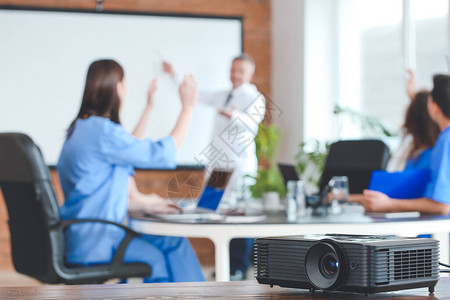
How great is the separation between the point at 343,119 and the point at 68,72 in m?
2.42

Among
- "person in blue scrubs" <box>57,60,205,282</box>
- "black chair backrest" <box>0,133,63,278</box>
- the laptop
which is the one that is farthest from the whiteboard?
"black chair backrest" <box>0,133,63,278</box>

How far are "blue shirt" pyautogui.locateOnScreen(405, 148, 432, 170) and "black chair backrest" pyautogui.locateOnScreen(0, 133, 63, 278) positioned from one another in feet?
5.56

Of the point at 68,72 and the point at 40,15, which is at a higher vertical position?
the point at 40,15

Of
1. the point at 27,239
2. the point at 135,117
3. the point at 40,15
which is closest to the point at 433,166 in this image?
the point at 27,239

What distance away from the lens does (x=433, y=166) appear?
3178 mm

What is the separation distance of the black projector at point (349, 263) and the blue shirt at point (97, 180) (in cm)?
207

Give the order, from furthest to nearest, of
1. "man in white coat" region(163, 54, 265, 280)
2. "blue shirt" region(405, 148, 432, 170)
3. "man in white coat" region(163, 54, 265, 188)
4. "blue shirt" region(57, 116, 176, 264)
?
"man in white coat" region(163, 54, 265, 280) < "man in white coat" region(163, 54, 265, 188) < "blue shirt" region(405, 148, 432, 170) < "blue shirt" region(57, 116, 176, 264)

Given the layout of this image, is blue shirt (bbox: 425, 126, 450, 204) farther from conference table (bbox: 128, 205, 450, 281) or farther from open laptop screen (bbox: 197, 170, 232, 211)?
open laptop screen (bbox: 197, 170, 232, 211)

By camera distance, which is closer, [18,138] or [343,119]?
[18,138]

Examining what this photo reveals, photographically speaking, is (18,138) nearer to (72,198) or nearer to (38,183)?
(38,183)

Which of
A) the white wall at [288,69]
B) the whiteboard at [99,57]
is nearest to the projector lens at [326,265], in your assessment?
the white wall at [288,69]

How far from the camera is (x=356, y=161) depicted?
410 cm

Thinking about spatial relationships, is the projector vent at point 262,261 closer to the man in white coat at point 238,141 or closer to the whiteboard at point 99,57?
the man in white coat at point 238,141

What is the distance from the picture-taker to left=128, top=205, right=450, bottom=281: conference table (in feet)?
9.19
